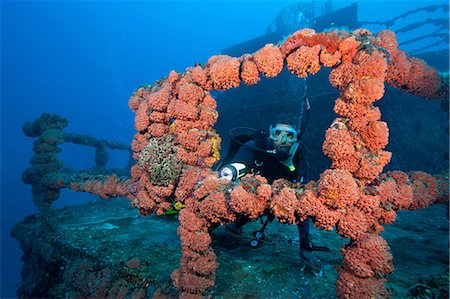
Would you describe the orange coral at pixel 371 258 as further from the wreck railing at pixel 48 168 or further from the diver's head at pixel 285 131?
the wreck railing at pixel 48 168

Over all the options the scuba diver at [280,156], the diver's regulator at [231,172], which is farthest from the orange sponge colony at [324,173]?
the scuba diver at [280,156]

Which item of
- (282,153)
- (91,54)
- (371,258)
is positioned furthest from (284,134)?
(91,54)

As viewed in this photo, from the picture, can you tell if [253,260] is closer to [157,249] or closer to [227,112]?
[157,249]

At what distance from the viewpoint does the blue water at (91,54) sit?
81.0m

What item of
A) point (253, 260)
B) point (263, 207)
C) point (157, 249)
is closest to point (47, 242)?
point (157, 249)

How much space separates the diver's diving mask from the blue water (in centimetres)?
5311

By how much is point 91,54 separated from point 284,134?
138m

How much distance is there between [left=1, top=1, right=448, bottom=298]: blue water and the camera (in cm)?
8100

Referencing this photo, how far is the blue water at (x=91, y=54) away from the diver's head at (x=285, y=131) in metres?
53.1

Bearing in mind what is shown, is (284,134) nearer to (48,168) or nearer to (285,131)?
(285,131)

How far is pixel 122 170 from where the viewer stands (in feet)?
37.6

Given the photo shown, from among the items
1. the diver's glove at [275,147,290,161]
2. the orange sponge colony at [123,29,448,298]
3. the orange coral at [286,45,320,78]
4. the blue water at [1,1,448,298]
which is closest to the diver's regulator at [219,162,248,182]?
the orange sponge colony at [123,29,448,298]

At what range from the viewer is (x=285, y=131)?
388 cm

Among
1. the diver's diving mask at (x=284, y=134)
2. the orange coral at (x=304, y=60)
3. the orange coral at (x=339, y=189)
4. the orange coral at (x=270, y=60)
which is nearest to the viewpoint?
the orange coral at (x=339, y=189)
